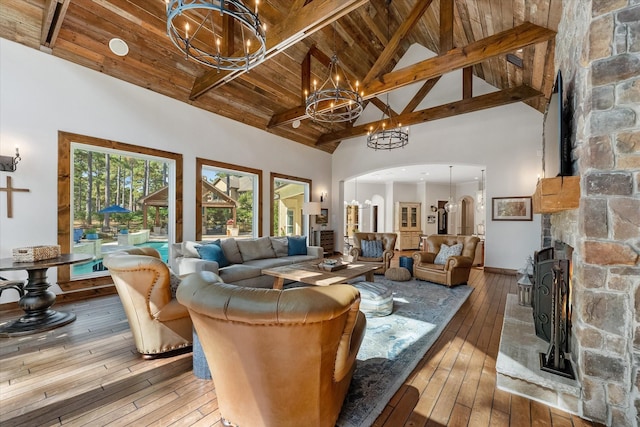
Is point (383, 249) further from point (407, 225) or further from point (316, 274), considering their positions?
point (407, 225)

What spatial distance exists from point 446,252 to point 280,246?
3.28m

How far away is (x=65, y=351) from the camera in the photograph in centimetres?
254

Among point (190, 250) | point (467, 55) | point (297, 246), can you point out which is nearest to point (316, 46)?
point (467, 55)

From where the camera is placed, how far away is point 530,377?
75.3 inches

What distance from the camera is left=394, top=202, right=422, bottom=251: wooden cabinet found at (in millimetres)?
11117

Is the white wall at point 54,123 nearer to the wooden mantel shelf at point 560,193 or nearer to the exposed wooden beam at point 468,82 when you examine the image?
the wooden mantel shelf at point 560,193

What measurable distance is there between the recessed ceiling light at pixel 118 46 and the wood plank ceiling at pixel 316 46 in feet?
0.25

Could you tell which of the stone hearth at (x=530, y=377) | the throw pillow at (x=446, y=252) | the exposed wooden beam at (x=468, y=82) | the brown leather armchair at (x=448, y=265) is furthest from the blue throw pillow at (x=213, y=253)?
the exposed wooden beam at (x=468, y=82)

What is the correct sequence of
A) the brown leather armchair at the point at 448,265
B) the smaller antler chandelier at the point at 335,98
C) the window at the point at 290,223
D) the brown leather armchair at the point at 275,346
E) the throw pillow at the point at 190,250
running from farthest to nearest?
1. the window at the point at 290,223
2. the brown leather armchair at the point at 448,265
3. the throw pillow at the point at 190,250
4. the smaller antler chandelier at the point at 335,98
5. the brown leather armchair at the point at 275,346

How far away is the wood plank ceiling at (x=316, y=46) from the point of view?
3.47 meters

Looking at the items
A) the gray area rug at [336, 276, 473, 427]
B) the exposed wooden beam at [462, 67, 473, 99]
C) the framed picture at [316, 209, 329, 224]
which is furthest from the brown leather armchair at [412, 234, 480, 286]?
the framed picture at [316, 209, 329, 224]

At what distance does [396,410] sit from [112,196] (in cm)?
531

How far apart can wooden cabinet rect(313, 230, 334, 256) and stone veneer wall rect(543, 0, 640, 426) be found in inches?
267

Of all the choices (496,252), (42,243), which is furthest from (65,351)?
(496,252)
